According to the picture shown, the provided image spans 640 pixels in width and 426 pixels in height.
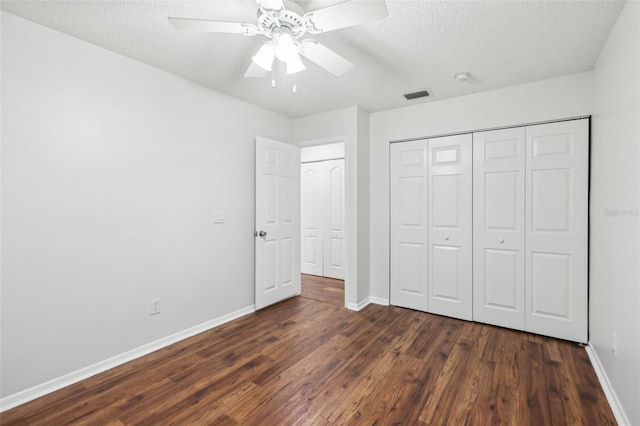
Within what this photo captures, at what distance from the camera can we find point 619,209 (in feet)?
6.07

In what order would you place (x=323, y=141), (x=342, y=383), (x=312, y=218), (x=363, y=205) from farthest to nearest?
(x=312, y=218), (x=323, y=141), (x=363, y=205), (x=342, y=383)

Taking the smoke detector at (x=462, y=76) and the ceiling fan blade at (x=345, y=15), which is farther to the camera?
the smoke detector at (x=462, y=76)

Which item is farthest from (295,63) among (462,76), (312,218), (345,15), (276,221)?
(312,218)

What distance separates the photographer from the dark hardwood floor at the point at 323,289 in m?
4.00

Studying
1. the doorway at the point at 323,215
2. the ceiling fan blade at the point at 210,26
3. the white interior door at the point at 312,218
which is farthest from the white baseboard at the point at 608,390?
the white interior door at the point at 312,218

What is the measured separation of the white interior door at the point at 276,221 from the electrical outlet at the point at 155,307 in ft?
3.54

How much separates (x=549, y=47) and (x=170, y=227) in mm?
3355

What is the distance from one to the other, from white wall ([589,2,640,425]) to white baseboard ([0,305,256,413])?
122 inches

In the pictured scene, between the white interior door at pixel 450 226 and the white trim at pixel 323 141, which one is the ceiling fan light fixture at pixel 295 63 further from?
the white interior door at pixel 450 226

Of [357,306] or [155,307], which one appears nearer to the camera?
[155,307]

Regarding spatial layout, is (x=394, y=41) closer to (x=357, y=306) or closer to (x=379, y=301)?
(x=357, y=306)

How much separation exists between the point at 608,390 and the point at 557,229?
4.37 feet

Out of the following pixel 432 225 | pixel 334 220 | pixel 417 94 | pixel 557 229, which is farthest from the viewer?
pixel 334 220

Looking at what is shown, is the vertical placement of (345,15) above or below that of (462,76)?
below
